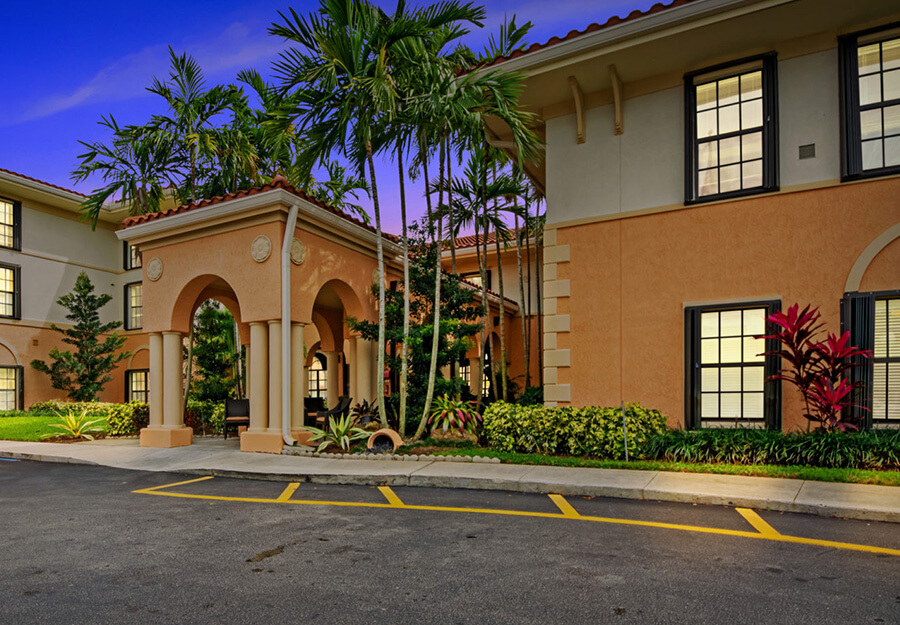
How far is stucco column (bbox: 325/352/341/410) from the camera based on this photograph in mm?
16161

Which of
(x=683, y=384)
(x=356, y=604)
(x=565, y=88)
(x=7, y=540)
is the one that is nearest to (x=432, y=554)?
(x=356, y=604)

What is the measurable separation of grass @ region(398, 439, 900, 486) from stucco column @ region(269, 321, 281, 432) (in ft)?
8.22

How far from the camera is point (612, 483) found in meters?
7.22

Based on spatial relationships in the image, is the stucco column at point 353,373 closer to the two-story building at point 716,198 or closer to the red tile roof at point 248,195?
the red tile roof at point 248,195

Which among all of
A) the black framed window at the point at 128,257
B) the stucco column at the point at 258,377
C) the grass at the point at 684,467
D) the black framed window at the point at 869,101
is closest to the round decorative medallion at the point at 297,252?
the stucco column at the point at 258,377

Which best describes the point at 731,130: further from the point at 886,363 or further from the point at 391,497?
the point at 391,497

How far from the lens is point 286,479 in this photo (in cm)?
870

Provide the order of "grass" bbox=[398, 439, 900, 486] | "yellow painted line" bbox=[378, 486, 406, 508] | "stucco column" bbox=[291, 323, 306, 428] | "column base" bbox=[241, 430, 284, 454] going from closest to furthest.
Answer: "yellow painted line" bbox=[378, 486, 406, 508] < "grass" bbox=[398, 439, 900, 486] < "column base" bbox=[241, 430, 284, 454] < "stucco column" bbox=[291, 323, 306, 428]

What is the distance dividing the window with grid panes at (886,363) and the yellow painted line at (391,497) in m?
6.69

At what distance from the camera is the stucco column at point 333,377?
53.0 feet

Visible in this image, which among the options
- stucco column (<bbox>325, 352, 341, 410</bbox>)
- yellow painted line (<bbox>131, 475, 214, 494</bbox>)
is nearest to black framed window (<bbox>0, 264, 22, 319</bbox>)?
stucco column (<bbox>325, 352, 341, 410</bbox>)

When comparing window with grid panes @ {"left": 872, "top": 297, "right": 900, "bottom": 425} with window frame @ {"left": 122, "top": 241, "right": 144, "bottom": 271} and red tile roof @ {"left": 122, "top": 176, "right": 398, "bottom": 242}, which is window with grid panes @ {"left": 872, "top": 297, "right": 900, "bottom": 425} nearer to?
red tile roof @ {"left": 122, "top": 176, "right": 398, "bottom": 242}

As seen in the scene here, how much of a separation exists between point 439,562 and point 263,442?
711cm

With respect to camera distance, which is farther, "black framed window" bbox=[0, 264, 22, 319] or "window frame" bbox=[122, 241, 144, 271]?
"window frame" bbox=[122, 241, 144, 271]
